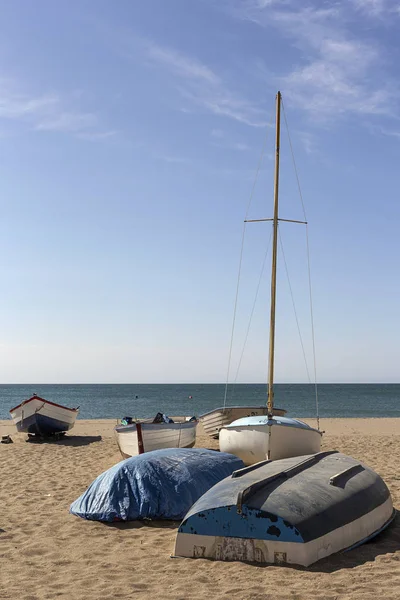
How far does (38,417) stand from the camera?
67.5 feet

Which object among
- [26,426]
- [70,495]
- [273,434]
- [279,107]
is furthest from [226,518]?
[26,426]

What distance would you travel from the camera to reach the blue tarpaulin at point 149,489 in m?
8.35

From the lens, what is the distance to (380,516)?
759cm

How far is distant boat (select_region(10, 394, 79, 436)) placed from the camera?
20.5 meters

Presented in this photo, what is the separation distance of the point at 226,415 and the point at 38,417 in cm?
665

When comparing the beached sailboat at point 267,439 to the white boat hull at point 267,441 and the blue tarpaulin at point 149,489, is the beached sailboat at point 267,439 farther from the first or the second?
the blue tarpaulin at point 149,489

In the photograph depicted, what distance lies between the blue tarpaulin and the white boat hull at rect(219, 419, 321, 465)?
2.95 m

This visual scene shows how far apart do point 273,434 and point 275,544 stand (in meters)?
5.94

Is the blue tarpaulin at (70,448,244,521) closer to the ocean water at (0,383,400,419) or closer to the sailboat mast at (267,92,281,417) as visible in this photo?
the sailboat mast at (267,92,281,417)

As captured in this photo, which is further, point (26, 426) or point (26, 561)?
point (26, 426)

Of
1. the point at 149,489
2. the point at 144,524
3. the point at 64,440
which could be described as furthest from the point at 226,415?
the point at 144,524

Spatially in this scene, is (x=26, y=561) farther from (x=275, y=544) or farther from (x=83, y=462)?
(x=83, y=462)

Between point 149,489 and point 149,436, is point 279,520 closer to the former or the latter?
point 149,489

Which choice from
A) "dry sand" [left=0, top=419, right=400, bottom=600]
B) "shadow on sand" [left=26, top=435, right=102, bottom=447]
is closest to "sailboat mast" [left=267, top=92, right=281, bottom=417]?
"dry sand" [left=0, top=419, right=400, bottom=600]
